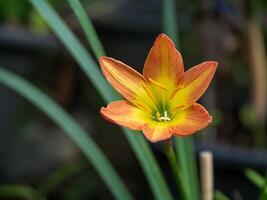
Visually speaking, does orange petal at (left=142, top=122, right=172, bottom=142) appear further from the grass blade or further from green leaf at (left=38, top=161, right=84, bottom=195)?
green leaf at (left=38, top=161, right=84, bottom=195)

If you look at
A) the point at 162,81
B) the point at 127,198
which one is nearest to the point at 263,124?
the point at 127,198

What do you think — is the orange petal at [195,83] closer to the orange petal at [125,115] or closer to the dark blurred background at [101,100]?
the orange petal at [125,115]

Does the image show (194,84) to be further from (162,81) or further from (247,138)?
(247,138)

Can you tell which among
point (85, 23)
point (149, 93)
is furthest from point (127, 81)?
point (85, 23)

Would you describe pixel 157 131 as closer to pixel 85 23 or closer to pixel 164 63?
pixel 164 63

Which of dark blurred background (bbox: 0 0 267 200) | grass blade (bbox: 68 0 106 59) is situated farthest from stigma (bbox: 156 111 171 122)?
dark blurred background (bbox: 0 0 267 200)

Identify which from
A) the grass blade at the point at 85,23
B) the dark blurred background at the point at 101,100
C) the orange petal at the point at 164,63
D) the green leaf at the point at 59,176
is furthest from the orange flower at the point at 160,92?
the green leaf at the point at 59,176
